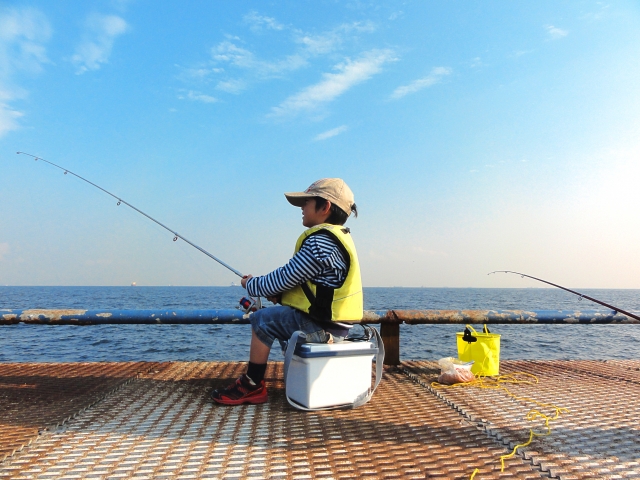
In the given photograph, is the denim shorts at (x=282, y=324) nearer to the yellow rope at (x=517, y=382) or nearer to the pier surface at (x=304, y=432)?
the pier surface at (x=304, y=432)

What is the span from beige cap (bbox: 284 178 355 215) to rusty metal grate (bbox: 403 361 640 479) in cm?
159

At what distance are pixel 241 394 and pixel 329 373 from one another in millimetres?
686

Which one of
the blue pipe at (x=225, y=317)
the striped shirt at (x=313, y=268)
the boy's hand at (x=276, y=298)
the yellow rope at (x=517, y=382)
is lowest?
the yellow rope at (x=517, y=382)

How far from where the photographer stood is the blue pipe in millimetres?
4145

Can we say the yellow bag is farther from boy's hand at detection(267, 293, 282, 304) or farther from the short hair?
→ boy's hand at detection(267, 293, 282, 304)

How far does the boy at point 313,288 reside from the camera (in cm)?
317

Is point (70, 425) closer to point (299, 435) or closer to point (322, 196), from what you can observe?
point (299, 435)

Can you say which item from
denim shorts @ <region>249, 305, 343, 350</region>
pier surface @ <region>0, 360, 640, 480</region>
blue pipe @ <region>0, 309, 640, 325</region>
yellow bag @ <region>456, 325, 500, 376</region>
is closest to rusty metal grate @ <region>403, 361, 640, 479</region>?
pier surface @ <region>0, 360, 640, 480</region>

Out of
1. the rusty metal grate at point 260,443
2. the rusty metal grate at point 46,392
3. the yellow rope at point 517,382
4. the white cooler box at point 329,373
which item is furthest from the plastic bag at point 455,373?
the rusty metal grate at point 46,392

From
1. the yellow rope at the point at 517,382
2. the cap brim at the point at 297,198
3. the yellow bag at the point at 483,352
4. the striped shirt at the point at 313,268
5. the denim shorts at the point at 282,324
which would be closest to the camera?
the yellow rope at the point at 517,382

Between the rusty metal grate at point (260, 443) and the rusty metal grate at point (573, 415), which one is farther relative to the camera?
the rusty metal grate at point (573, 415)

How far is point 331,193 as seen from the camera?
335 cm

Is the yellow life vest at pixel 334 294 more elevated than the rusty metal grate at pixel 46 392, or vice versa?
the yellow life vest at pixel 334 294

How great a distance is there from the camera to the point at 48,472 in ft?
7.00
